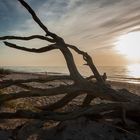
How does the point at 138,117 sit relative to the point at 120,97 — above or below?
below

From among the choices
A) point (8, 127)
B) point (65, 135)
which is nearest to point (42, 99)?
point (8, 127)

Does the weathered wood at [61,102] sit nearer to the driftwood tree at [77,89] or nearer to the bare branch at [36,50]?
the driftwood tree at [77,89]

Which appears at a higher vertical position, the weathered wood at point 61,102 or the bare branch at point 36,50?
the bare branch at point 36,50

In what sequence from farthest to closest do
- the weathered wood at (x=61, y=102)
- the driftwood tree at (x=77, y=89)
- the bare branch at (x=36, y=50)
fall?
the weathered wood at (x=61, y=102), the bare branch at (x=36, y=50), the driftwood tree at (x=77, y=89)

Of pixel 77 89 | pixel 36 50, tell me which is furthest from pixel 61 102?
pixel 36 50

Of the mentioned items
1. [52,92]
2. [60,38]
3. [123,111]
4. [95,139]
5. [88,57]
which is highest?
[60,38]

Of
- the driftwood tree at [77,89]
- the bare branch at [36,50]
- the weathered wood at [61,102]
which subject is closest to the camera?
the driftwood tree at [77,89]

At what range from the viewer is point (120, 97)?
21.5 feet

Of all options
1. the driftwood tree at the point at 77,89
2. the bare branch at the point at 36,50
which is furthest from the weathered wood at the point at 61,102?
the bare branch at the point at 36,50

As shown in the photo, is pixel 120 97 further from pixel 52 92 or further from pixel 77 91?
pixel 52 92

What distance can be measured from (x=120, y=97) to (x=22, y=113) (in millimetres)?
2500

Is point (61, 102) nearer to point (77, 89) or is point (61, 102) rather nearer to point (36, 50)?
point (77, 89)

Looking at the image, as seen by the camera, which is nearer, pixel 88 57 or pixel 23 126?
pixel 23 126

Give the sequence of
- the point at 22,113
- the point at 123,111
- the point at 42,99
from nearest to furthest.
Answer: the point at 22,113 → the point at 123,111 → the point at 42,99
